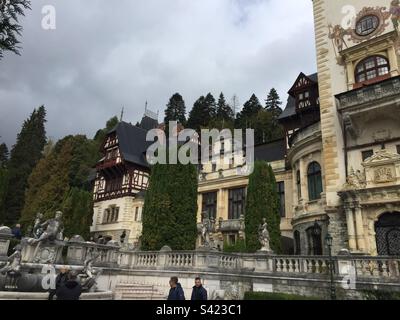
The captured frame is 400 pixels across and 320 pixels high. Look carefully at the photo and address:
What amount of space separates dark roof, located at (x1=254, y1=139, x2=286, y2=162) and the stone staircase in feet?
63.6

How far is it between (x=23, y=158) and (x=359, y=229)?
5552 centimetres

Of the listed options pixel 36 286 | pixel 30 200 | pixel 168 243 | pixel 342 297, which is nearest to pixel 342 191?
pixel 342 297

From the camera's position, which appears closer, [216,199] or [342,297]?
[342,297]

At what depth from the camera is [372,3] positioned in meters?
21.0

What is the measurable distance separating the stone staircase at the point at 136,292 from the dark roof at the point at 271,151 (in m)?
19.4

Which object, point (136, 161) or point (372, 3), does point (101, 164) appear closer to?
point (136, 161)

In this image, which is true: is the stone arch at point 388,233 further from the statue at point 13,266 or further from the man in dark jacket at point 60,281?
the statue at point 13,266

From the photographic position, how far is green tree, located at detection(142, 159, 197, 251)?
19.3m

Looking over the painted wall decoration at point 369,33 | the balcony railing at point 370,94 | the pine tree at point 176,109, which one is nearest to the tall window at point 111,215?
the balcony railing at point 370,94

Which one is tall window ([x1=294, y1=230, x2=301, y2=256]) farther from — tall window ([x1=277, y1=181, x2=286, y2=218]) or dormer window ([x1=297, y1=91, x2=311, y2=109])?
dormer window ([x1=297, y1=91, x2=311, y2=109])

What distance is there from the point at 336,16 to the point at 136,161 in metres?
30.1

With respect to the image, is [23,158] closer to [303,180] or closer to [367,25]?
[303,180]

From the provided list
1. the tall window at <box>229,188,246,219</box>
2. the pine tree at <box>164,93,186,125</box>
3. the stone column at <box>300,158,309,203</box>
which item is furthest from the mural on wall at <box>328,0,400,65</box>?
the pine tree at <box>164,93,186,125</box>
